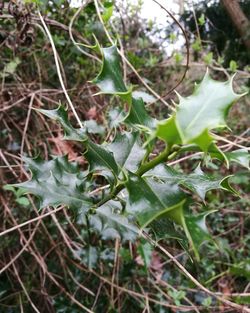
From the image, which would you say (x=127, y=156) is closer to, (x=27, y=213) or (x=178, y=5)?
(x=27, y=213)

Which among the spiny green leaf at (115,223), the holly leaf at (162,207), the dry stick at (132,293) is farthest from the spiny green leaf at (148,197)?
the dry stick at (132,293)

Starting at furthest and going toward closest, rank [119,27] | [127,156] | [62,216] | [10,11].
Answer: [119,27], [62,216], [10,11], [127,156]

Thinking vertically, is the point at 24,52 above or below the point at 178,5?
below

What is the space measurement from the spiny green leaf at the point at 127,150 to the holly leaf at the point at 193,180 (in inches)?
1.9

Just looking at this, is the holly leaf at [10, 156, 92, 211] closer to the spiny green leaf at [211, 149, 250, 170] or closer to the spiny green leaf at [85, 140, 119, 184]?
the spiny green leaf at [85, 140, 119, 184]

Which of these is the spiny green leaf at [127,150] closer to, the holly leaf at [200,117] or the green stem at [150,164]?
the green stem at [150,164]

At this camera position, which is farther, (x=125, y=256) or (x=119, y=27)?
(x=119, y=27)

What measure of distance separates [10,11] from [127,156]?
2.74 feet

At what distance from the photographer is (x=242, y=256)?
186cm

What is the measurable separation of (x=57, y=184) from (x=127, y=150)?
137 millimetres

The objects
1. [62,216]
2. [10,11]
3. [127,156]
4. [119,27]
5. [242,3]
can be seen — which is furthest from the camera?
[119,27]

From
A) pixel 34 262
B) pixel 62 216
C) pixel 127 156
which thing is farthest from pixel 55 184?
pixel 34 262

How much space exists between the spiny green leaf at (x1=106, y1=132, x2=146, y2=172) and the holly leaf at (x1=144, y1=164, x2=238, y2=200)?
0.05 metres

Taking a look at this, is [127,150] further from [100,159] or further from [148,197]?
[148,197]
